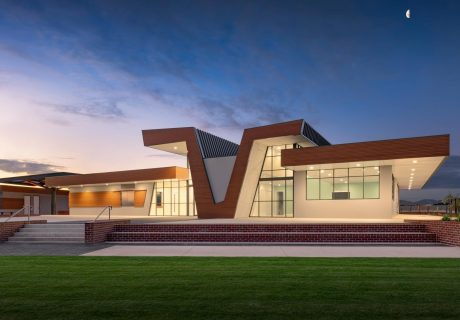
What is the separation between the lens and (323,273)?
28.6ft

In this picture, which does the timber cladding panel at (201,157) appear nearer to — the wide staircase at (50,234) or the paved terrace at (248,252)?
the wide staircase at (50,234)

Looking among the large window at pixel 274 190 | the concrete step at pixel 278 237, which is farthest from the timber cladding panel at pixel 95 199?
the concrete step at pixel 278 237

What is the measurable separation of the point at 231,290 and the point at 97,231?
1124 cm

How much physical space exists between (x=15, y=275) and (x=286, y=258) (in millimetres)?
7322

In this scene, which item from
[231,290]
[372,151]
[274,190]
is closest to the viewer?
[231,290]

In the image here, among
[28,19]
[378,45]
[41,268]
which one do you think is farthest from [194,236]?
[378,45]

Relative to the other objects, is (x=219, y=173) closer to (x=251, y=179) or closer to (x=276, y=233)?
(x=251, y=179)

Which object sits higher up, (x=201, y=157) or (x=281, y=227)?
(x=201, y=157)

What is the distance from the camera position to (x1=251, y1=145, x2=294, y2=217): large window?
30688 mm

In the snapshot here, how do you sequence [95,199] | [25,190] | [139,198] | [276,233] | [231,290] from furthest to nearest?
[25,190]
[95,199]
[139,198]
[276,233]
[231,290]

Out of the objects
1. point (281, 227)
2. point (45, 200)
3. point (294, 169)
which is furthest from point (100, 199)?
point (281, 227)

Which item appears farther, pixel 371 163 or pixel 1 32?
pixel 371 163

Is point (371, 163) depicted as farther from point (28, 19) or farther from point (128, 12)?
point (28, 19)

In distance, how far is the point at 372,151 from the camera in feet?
78.4
